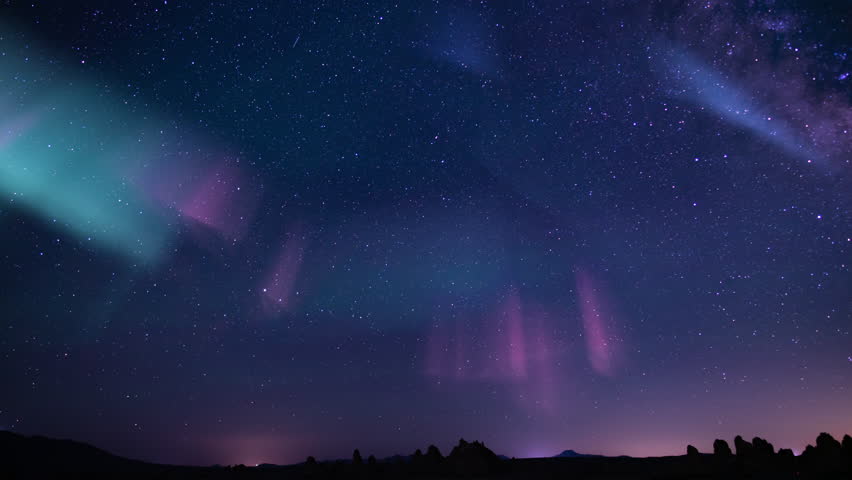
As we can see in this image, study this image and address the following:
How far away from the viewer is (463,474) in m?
34.7

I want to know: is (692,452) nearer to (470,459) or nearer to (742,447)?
(742,447)

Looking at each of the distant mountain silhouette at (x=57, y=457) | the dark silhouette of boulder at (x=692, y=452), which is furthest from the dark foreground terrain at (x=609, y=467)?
the distant mountain silhouette at (x=57, y=457)

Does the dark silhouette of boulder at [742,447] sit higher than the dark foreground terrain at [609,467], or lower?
higher

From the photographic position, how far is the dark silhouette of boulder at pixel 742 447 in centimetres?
2983

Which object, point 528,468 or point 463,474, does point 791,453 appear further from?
point 463,474

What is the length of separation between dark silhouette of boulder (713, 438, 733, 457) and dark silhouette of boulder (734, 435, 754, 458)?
2.41ft

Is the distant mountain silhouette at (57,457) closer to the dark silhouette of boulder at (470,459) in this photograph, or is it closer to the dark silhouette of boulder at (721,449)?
the dark silhouette of boulder at (470,459)

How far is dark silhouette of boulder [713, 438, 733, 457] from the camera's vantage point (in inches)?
1211

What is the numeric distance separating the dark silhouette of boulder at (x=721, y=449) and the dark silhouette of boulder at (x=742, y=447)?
73 centimetres

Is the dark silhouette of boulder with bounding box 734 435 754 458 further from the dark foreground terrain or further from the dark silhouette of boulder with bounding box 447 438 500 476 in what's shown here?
the dark silhouette of boulder with bounding box 447 438 500 476

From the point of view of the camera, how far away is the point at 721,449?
102ft

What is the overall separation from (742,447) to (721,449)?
1.36 meters

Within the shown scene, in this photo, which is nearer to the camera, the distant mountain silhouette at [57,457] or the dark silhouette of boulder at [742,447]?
the dark silhouette of boulder at [742,447]

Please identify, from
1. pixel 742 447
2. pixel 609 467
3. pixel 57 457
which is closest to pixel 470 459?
pixel 609 467
